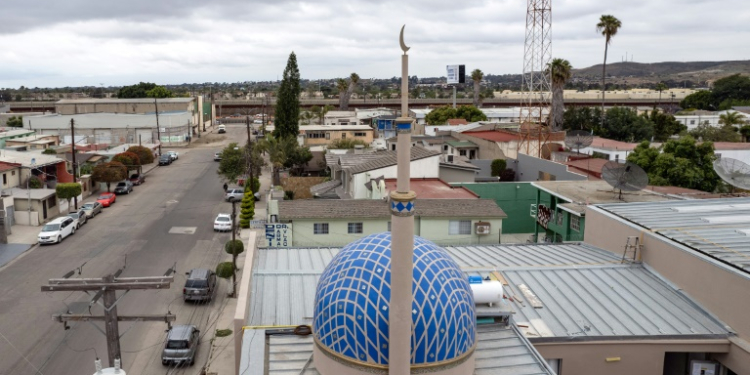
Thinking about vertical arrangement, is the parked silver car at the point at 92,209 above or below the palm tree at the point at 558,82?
below

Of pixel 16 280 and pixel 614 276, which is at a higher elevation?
pixel 614 276

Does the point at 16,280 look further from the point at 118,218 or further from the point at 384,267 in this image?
the point at 384,267

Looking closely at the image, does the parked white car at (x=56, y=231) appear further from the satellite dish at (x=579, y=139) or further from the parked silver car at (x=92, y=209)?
the satellite dish at (x=579, y=139)

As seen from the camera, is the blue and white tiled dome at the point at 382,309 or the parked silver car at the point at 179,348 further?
the parked silver car at the point at 179,348

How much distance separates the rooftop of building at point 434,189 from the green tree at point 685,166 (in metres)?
16.4

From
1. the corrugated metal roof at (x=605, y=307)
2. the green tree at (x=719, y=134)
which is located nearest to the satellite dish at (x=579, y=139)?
the green tree at (x=719, y=134)

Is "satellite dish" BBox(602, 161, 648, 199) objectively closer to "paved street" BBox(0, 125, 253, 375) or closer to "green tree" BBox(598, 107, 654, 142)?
"paved street" BBox(0, 125, 253, 375)

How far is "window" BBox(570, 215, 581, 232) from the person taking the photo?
31.2 metres

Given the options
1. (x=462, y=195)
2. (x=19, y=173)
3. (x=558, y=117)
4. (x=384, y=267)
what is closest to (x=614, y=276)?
(x=384, y=267)

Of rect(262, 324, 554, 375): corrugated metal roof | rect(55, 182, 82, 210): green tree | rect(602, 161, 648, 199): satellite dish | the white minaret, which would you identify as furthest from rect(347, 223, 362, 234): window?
rect(55, 182, 82, 210): green tree

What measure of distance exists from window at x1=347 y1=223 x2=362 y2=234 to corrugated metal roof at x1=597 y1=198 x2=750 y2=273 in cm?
1246

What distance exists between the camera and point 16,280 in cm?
3200

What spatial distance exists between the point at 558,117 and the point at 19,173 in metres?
61.0

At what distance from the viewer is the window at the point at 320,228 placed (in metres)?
31.1
